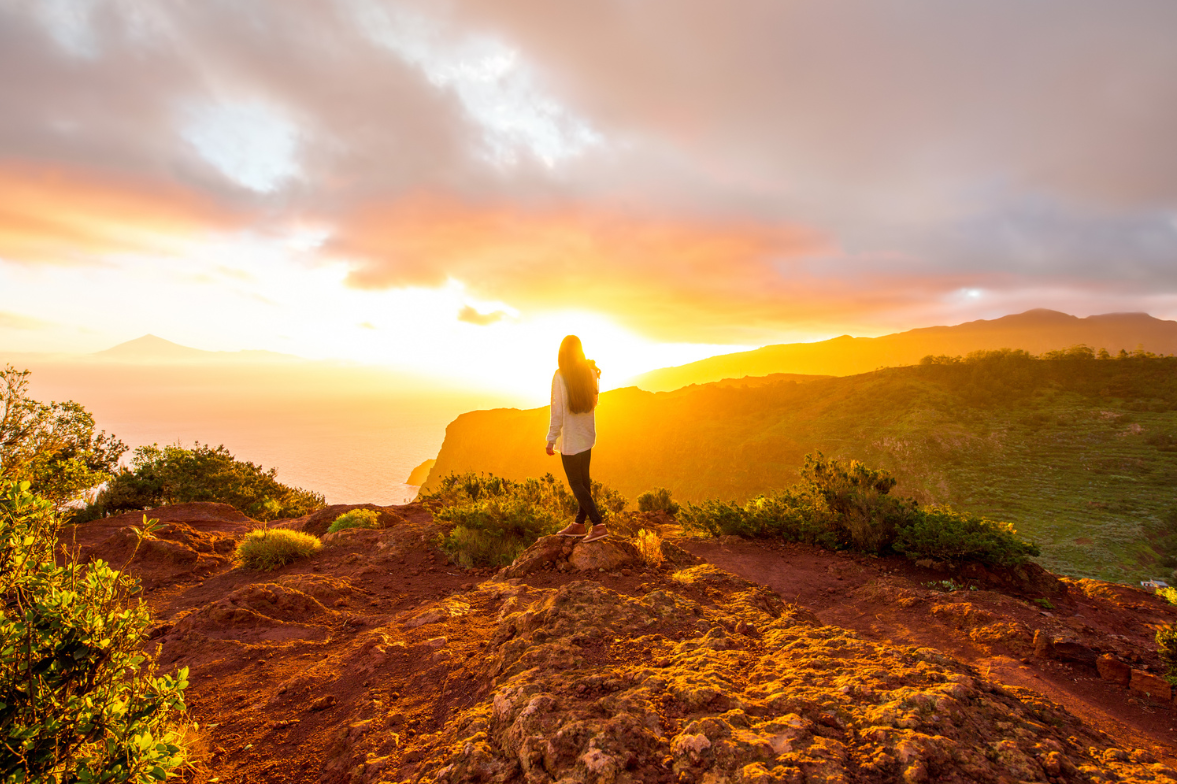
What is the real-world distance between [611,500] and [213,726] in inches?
333

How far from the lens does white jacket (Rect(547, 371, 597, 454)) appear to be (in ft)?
17.6

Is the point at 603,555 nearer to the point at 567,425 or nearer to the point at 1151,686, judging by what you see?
the point at 567,425

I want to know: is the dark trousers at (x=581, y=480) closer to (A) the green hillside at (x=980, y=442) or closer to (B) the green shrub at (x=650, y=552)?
(B) the green shrub at (x=650, y=552)

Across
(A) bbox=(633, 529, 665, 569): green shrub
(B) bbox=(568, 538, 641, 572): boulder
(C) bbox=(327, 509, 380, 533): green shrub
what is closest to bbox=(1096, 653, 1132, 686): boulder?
(A) bbox=(633, 529, 665, 569): green shrub

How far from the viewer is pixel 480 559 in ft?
21.2

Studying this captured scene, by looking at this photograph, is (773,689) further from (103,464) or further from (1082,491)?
(1082,491)

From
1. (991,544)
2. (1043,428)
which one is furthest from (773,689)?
(1043,428)

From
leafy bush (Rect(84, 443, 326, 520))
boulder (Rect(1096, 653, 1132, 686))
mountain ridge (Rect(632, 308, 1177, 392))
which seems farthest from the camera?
mountain ridge (Rect(632, 308, 1177, 392))

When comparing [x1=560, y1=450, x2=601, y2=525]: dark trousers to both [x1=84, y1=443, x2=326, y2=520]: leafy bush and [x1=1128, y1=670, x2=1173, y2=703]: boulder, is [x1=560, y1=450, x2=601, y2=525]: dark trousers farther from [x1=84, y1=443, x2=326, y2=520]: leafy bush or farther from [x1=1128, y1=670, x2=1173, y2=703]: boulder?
[x1=84, y1=443, x2=326, y2=520]: leafy bush

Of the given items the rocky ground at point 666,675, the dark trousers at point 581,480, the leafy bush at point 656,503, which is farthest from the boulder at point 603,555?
the leafy bush at point 656,503

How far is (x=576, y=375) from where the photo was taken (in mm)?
5305

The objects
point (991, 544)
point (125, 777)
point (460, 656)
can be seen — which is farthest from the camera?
point (991, 544)

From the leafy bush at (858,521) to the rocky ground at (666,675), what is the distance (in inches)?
13.1

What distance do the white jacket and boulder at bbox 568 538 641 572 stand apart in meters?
1.06
